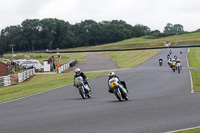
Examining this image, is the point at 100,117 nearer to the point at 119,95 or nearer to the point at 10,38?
the point at 119,95

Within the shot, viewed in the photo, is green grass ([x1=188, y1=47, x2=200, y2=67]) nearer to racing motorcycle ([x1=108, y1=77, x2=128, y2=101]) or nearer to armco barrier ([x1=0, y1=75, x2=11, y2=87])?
armco barrier ([x1=0, y1=75, x2=11, y2=87])

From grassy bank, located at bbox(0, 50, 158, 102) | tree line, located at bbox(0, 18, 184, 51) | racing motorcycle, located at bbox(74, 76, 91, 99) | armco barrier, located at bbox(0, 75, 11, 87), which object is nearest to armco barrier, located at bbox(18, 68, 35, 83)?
grassy bank, located at bbox(0, 50, 158, 102)

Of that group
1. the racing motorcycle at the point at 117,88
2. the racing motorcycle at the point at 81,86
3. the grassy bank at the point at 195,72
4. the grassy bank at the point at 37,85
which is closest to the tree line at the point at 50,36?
the grassy bank at the point at 195,72

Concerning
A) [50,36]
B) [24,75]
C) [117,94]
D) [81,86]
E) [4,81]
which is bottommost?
[4,81]

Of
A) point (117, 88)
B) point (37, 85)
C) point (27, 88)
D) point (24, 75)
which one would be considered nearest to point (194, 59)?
point (24, 75)

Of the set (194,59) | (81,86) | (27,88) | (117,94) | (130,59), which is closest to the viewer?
(117,94)

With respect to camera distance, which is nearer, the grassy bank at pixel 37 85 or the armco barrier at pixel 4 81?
the grassy bank at pixel 37 85

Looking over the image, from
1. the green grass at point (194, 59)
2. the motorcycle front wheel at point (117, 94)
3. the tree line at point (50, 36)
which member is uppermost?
the tree line at point (50, 36)

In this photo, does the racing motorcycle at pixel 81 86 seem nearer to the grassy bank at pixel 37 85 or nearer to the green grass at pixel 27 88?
the green grass at pixel 27 88

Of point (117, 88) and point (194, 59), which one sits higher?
point (194, 59)

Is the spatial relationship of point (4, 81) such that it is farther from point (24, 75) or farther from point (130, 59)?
point (130, 59)

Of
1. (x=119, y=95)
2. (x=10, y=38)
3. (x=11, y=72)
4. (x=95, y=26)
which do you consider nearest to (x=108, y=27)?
(x=95, y=26)

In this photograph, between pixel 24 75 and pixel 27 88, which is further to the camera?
pixel 24 75

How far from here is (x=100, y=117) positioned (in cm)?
1045
